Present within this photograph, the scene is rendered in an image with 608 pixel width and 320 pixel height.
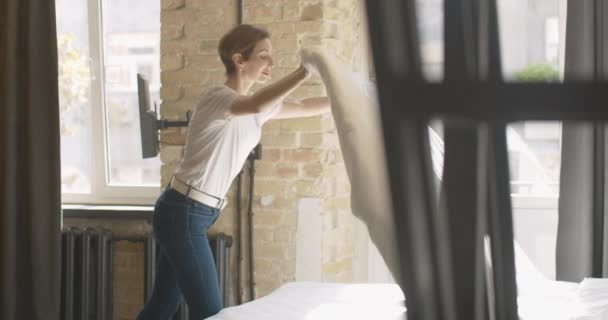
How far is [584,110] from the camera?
35 cm

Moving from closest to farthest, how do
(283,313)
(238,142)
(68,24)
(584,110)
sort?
(584,110)
(283,313)
(238,142)
(68,24)

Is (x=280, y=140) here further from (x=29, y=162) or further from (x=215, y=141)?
(x=29, y=162)

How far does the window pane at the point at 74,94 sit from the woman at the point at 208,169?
5.38 feet

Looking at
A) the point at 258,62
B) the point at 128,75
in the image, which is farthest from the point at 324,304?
the point at 128,75

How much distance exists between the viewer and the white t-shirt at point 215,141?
2.76 metres

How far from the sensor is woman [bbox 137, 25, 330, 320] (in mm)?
2701

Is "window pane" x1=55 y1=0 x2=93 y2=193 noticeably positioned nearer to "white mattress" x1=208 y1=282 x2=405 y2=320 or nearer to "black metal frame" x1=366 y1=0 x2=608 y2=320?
"white mattress" x1=208 y1=282 x2=405 y2=320

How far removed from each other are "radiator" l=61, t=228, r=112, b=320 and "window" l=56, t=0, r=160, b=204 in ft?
1.09

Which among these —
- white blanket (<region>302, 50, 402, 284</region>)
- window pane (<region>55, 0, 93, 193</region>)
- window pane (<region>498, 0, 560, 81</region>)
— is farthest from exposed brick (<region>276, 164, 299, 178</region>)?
window pane (<region>498, 0, 560, 81</region>)

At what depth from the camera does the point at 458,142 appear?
0.37m

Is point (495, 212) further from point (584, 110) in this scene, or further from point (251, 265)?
point (251, 265)

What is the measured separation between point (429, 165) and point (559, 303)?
6.53 ft

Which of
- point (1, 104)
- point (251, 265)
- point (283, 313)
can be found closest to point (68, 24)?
point (1, 104)

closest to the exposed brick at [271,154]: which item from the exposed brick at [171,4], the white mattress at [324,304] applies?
the exposed brick at [171,4]
